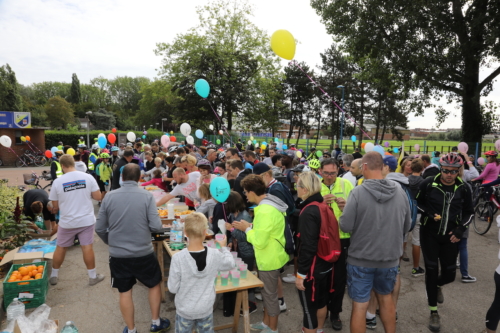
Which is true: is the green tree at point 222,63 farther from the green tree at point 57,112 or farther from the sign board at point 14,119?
the green tree at point 57,112

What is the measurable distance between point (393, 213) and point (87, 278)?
4404mm

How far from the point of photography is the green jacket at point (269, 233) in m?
2.88

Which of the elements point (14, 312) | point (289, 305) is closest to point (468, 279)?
point (289, 305)

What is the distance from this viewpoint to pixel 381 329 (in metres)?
3.58

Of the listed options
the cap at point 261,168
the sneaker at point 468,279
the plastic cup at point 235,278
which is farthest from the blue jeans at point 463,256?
the plastic cup at point 235,278

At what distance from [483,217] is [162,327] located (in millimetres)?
7945

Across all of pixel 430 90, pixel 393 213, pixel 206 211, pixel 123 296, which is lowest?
pixel 123 296

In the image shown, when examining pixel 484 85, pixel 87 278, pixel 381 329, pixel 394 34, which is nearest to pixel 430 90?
pixel 484 85

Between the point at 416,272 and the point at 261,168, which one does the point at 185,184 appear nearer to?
the point at 261,168

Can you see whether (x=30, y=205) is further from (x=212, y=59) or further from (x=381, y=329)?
(x=212, y=59)

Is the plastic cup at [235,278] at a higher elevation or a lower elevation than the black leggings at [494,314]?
higher

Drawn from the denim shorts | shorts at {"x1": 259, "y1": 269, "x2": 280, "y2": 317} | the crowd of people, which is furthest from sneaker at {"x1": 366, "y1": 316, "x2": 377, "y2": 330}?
shorts at {"x1": 259, "y1": 269, "x2": 280, "y2": 317}

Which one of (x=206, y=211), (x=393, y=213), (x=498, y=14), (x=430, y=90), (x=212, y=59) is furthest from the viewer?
(x=212, y=59)

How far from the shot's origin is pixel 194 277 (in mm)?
2518
